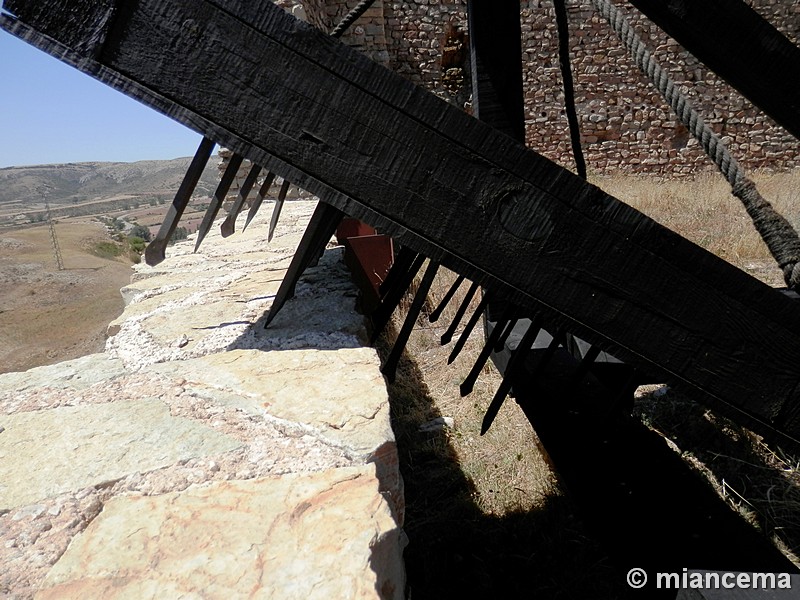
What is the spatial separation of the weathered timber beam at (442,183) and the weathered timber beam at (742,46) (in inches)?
10.9

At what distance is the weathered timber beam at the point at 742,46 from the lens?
83cm

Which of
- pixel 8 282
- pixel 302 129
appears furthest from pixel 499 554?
pixel 8 282

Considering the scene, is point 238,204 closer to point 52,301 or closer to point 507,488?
point 507,488

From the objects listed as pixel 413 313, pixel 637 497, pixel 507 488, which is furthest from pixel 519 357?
pixel 507 488

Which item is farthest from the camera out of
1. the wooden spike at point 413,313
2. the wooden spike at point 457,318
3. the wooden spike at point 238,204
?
the wooden spike at point 457,318

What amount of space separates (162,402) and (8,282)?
16.3m

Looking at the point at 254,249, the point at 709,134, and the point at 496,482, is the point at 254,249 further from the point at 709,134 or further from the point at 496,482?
the point at 709,134

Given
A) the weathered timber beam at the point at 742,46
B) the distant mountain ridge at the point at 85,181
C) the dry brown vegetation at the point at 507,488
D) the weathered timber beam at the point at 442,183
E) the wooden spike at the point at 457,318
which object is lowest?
the distant mountain ridge at the point at 85,181

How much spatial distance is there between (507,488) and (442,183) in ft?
5.18

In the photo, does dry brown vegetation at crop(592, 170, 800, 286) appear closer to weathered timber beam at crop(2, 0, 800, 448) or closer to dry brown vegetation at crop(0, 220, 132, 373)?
weathered timber beam at crop(2, 0, 800, 448)

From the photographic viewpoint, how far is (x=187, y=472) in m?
1.01

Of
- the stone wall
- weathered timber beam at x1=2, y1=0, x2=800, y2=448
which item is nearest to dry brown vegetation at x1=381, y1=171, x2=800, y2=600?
weathered timber beam at x1=2, y1=0, x2=800, y2=448

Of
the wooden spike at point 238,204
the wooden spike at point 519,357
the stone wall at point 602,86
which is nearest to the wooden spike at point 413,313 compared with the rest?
the wooden spike at point 519,357

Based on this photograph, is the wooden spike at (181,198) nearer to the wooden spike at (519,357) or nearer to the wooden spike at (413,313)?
the wooden spike at (413,313)
